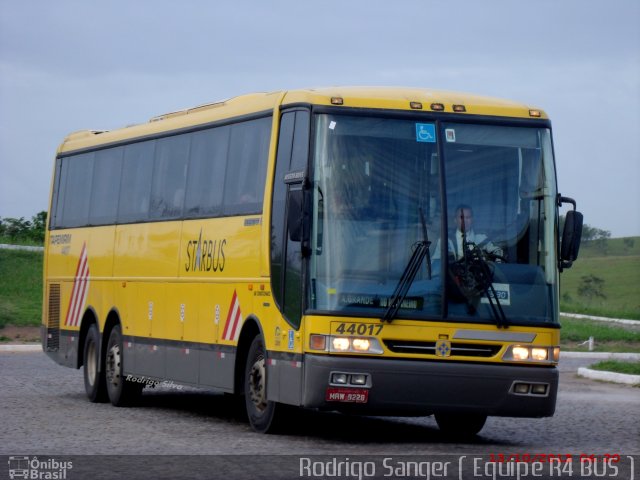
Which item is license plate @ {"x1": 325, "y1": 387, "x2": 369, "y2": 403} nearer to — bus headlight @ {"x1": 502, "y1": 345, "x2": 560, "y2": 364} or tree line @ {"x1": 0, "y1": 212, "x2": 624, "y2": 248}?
bus headlight @ {"x1": 502, "y1": 345, "x2": 560, "y2": 364}

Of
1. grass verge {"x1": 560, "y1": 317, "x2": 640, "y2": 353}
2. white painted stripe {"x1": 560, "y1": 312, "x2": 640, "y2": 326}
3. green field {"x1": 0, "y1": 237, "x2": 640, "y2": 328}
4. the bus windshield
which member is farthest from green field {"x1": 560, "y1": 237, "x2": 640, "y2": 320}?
the bus windshield

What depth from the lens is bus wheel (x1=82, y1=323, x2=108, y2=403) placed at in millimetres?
20656

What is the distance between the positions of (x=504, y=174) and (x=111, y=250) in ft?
26.1

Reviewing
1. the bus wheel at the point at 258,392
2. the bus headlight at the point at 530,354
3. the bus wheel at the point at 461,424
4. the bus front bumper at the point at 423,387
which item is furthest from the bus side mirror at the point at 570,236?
the bus wheel at the point at 258,392

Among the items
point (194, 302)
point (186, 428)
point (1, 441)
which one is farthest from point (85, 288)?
point (1, 441)

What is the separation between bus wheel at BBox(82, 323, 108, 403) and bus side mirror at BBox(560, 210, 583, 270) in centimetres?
836

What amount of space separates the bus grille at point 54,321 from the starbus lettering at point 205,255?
5938 mm

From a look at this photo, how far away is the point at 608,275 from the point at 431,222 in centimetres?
9698

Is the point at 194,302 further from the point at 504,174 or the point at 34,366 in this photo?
the point at 34,366

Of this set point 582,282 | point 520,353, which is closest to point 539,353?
point 520,353

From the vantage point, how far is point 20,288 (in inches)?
1961

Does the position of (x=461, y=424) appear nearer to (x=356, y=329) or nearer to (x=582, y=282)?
(x=356, y=329)

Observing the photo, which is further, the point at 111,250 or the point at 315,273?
the point at 111,250

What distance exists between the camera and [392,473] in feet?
38.1
